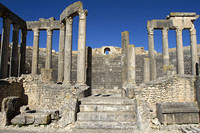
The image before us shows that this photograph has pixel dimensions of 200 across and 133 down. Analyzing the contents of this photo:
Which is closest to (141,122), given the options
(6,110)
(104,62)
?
(6,110)

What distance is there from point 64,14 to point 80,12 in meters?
2.21

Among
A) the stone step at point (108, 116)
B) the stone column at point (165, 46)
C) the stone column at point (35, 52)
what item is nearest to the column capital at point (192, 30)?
the stone column at point (165, 46)

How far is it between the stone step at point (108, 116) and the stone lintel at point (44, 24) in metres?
11.5

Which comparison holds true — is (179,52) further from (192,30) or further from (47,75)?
(47,75)

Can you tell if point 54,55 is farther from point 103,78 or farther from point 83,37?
point 83,37

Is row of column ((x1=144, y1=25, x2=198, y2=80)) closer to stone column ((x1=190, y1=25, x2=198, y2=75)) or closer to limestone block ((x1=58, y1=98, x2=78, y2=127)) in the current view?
stone column ((x1=190, y1=25, x2=198, y2=75))

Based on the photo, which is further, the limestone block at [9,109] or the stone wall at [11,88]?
the stone wall at [11,88]

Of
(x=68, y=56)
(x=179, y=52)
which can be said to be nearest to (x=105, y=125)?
(x=68, y=56)

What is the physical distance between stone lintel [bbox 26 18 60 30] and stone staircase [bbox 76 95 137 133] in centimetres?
1052

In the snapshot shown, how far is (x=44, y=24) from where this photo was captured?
54.7 feet

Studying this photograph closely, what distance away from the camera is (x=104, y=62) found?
25000mm

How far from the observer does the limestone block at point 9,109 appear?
7.26 meters

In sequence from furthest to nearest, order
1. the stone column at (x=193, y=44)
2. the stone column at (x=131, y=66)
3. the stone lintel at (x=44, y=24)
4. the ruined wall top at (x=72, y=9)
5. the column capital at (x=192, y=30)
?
the stone lintel at (x=44, y=24)
the column capital at (x=192, y=30)
the stone column at (x=193, y=44)
the ruined wall top at (x=72, y=9)
the stone column at (x=131, y=66)

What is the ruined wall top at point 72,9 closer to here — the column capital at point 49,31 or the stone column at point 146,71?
the column capital at point 49,31
